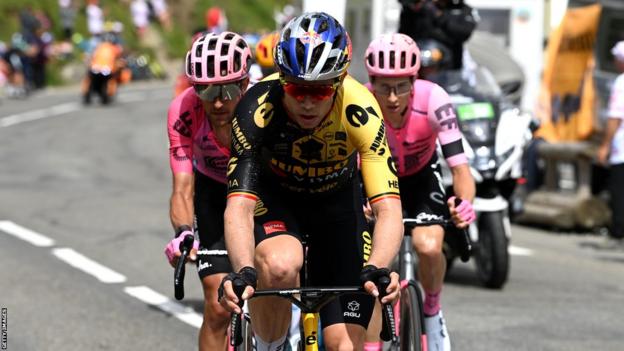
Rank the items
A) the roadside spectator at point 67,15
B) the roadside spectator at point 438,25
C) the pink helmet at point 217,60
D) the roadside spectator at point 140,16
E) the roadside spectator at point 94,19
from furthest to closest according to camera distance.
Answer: the roadside spectator at point 140,16 → the roadside spectator at point 67,15 → the roadside spectator at point 94,19 → the roadside spectator at point 438,25 → the pink helmet at point 217,60

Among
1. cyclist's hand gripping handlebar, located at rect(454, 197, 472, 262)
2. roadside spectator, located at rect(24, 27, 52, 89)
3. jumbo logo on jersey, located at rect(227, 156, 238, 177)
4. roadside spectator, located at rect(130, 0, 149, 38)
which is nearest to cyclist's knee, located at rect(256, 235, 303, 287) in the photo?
jumbo logo on jersey, located at rect(227, 156, 238, 177)

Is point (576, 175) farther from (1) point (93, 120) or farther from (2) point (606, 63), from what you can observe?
(1) point (93, 120)

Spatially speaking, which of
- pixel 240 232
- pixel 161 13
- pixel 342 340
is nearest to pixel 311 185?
pixel 240 232

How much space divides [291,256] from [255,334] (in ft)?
1.46

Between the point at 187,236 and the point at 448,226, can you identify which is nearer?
the point at 187,236

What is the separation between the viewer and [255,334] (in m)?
5.83

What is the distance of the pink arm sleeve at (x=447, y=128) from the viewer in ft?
24.7

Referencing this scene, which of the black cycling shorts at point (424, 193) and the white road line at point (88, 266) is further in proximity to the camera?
the white road line at point (88, 266)

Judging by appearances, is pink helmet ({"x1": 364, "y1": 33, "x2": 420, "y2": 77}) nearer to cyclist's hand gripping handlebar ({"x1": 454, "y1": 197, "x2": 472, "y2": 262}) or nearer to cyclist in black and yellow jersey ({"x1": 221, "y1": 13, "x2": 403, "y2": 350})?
cyclist's hand gripping handlebar ({"x1": 454, "y1": 197, "x2": 472, "y2": 262})

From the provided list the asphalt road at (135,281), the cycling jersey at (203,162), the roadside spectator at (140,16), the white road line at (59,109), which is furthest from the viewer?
the roadside spectator at (140,16)

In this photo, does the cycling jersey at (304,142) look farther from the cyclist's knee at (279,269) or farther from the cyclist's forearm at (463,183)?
the cyclist's forearm at (463,183)

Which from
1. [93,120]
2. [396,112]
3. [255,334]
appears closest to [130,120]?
[93,120]

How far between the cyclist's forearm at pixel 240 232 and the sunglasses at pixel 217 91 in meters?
1.25

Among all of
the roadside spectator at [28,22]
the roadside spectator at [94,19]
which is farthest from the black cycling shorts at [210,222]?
the roadside spectator at [94,19]
